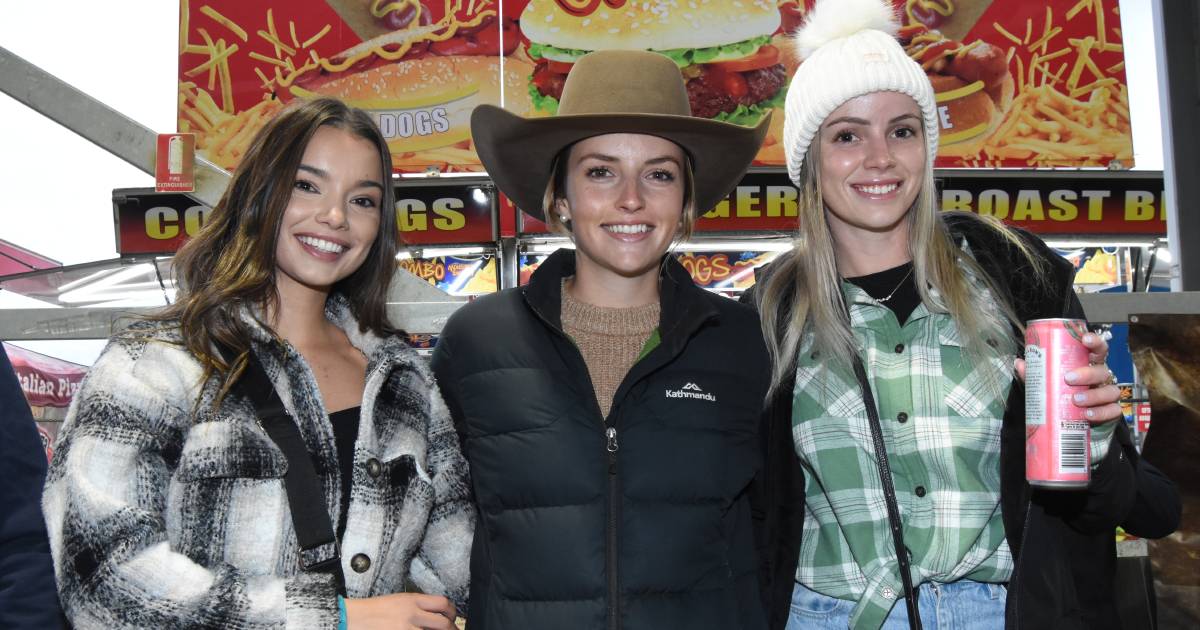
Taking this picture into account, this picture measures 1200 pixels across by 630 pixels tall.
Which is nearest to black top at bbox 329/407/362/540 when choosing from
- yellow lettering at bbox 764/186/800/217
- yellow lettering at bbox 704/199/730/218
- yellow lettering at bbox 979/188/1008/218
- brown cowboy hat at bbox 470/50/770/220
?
brown cowboy hat at bbox 470/50/770/220

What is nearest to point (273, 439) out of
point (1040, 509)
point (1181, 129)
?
point (1040, 509)

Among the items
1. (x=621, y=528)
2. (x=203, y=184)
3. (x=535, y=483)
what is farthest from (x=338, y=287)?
(x=203, y=184)

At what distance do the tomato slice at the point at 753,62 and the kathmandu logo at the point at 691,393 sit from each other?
3.30m

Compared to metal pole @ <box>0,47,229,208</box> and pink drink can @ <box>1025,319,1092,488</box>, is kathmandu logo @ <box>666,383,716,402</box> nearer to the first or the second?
pink drink can @ <box>1025,319,1092,488</box>

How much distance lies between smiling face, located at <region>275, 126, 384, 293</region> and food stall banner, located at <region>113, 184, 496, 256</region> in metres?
2.99

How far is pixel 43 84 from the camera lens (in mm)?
2936

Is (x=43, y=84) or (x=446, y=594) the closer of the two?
(x=446, y=594)

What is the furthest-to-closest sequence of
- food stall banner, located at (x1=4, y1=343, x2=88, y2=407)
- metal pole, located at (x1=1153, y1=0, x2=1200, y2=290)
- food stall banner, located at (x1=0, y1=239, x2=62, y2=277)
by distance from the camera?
food stall banner, located at (x1=0, y1=239, x2=62, y2=277) < food stall banner, located at (x1=4, y1=343, x2=88, y2=407) < metal pole, located at (x1=1153, y1=0, x2=1200, y2=290)

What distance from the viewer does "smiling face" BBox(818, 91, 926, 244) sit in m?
2.07

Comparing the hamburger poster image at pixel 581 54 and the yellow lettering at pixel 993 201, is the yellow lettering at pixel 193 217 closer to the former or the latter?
the hamburger poster image at pixel 581 54

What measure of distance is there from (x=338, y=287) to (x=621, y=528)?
890 mm

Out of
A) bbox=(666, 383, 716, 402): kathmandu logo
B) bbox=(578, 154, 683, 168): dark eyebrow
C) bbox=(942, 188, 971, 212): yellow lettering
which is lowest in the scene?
bbox=(666, 383, 716, 402): kathmandu logo

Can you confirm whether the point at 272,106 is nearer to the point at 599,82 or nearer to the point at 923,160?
the point at 599,82

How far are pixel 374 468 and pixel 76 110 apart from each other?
1893mm
